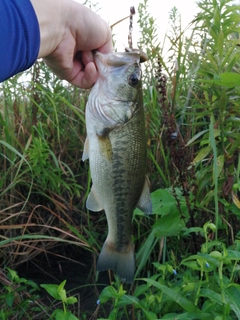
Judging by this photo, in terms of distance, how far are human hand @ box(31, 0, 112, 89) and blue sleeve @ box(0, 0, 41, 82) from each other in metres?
0.12

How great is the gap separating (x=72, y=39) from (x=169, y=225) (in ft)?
3.10

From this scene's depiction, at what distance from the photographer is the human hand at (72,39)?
6.03 feet

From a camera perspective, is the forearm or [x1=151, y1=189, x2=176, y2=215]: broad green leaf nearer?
the forearm

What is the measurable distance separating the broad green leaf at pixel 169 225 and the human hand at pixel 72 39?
0.71 meters

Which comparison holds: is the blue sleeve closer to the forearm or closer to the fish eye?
the forearm

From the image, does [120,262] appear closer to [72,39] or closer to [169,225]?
[169,225]

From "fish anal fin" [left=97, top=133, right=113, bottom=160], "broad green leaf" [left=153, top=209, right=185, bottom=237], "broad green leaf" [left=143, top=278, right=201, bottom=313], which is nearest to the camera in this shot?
"broad green leaf" [left=143, top=278, right=201, bottom=313]

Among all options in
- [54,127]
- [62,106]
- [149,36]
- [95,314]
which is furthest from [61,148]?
[95,314]

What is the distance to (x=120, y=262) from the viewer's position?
2.13 m

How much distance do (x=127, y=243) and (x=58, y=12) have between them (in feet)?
3.30

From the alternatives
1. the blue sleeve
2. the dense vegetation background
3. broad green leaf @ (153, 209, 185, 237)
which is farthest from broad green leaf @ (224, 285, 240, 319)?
the blue sleeve

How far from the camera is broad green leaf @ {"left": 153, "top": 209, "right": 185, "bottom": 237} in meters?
2.26

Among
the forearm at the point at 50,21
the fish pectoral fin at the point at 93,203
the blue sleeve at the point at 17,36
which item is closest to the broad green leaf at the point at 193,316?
the fish pectoral fin at the point at 93,203

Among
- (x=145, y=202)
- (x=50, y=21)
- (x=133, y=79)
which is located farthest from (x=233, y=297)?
(x=50, y=21)
